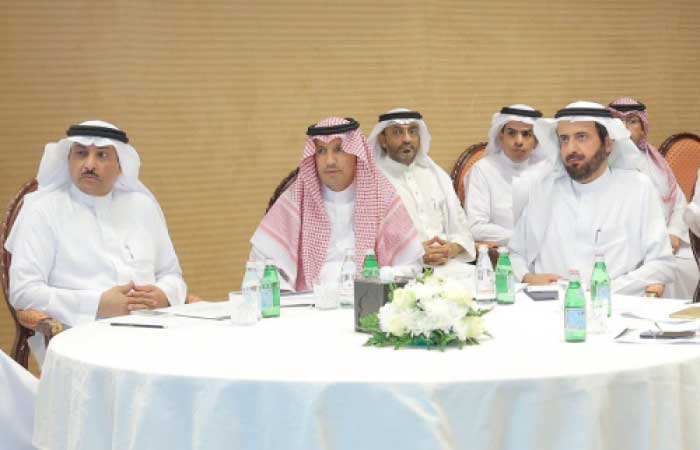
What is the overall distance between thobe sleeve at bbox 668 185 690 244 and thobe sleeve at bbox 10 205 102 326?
3.73 m

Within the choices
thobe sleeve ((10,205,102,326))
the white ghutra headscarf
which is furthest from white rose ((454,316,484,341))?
the white ghutra headscarf

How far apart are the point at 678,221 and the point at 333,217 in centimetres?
272

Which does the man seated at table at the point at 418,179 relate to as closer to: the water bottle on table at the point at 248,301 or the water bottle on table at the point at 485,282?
the water bottle on table at the point at 485,282

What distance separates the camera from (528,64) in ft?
27.5

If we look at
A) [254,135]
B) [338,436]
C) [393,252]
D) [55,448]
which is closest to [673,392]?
[338,436]

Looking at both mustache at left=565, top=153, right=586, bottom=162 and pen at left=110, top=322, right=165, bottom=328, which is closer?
pen at left=110, top=322, right=165, bottom=328

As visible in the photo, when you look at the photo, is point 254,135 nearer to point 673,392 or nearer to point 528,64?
point 528,64

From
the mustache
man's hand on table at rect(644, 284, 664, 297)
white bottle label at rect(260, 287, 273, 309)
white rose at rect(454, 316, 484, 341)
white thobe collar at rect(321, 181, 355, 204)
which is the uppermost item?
the mustache

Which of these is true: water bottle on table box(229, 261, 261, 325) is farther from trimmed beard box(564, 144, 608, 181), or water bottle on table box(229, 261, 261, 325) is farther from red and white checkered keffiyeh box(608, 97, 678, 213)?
red and white checkered keffiyeh box(608, 97, 678, 213)

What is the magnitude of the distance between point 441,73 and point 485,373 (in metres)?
5.25

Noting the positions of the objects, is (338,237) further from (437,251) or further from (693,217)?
(693,217)

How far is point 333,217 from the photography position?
5586 millimetres

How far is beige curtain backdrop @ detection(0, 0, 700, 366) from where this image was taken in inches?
261

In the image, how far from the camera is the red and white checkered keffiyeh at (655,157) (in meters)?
7.58
